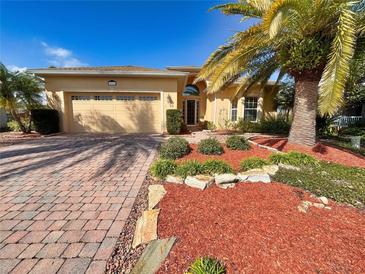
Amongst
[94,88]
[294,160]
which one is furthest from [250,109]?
[94,88]

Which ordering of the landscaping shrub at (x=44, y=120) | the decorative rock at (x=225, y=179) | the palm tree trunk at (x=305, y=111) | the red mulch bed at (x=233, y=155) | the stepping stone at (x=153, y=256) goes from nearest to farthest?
1. the stepping stone at (x=153, y=256)
2. the decorative rock at (x=225, y=179)
3. the red mulch bed at (x=233, y=155)
4. the palm tree trunk at (x=305, y=111)
5. the landscaping shrub at (x=44, y=120)

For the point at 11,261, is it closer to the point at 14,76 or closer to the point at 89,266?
the point at 89,266

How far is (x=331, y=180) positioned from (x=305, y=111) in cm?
314

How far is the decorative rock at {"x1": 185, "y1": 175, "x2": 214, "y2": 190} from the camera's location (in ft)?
12.3

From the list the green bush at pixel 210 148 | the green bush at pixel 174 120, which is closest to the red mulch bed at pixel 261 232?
the green bush at pixel 210 148

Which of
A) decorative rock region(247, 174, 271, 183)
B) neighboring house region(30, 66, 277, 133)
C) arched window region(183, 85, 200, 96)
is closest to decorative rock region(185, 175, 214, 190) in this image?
decorative rock region(247, 174, 271, 183)

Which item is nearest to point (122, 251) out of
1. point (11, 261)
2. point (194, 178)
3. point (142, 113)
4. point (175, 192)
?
point (11, 261)

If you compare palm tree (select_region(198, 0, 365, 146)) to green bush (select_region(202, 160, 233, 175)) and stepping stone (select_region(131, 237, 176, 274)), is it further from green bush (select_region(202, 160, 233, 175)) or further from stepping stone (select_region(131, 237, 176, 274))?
stepping stone (select_region(131, 237, 176, 274))

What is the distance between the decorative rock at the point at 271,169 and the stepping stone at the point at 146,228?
9.32 ft

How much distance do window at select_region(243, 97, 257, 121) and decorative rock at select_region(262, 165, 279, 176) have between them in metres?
9.33

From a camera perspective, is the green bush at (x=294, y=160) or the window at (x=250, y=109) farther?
the window at (x=250, y=109)

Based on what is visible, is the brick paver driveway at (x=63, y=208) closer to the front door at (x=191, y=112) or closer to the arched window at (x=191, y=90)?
the front door at (x=191, y=112)

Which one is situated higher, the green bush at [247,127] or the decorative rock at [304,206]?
the green bush at [247,127]

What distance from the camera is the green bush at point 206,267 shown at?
1764mm
